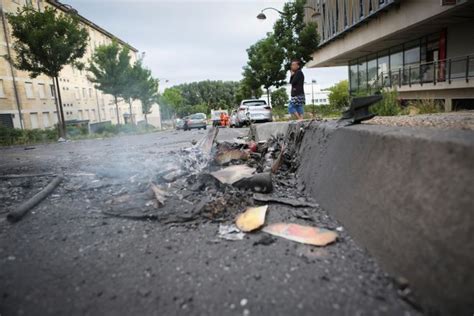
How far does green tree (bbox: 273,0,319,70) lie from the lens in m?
21.2

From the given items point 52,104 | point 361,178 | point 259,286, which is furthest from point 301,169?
point 52,104

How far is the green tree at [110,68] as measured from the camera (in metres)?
27.1

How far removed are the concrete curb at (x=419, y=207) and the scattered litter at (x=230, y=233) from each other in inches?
36.9

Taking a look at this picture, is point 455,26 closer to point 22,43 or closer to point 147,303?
point 147,303

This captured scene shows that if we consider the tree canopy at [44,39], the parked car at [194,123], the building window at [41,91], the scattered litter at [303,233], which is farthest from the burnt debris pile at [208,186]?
the building window at [41,91]

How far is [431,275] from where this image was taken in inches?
57.1

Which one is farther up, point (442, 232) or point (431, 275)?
point (442, 232)

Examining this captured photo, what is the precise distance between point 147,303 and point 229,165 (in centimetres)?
330

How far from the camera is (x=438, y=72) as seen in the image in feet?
47.4

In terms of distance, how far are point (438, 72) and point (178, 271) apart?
17.0 meters

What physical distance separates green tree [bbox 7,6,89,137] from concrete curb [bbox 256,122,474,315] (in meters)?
20.6

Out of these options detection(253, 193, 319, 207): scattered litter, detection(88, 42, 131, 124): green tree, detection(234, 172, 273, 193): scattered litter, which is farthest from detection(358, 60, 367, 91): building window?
detection(253, 193, 319, 207): scattered litter

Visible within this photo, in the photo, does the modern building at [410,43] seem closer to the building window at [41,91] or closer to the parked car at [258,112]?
the parked car at [258,112]

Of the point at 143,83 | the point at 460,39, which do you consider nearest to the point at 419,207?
the point at 460,39
